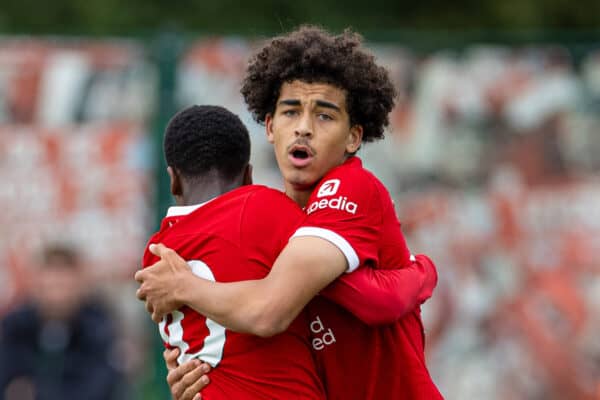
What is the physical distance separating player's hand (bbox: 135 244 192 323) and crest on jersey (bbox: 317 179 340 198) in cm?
52

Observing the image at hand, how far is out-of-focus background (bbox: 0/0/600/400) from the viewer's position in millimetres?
8188

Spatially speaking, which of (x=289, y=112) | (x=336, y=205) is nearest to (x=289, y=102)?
(x=289, y=112)

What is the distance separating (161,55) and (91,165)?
4.33 ft

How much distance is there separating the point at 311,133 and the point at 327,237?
0.46m

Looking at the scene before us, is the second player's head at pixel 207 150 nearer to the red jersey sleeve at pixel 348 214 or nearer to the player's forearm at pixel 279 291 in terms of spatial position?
the red jersey sleeve at pixel 348 214

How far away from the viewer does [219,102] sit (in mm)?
8328

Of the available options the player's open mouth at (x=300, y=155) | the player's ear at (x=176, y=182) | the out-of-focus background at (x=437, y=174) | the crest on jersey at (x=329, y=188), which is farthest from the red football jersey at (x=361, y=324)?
the out-of-focus background at (x=437, y=174)

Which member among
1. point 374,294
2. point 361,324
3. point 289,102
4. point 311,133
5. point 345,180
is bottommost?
point 361,324

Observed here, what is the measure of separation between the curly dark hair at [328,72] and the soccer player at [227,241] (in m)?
0.29

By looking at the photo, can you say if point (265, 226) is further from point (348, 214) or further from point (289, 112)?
point (289, 112)

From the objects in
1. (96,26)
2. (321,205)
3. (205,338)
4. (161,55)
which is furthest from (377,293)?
(96,26)

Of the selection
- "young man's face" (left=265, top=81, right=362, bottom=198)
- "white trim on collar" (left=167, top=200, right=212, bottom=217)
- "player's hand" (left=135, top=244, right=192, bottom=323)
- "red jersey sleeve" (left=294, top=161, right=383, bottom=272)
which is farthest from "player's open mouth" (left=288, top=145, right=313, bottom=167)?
"player's hand" (left=135, top=244, right=192, bottom=323)

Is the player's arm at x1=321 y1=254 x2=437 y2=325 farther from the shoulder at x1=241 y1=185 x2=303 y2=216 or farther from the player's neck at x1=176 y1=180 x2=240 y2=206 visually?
the player's neck at x1=176 y1=180 x2=240 y2=206

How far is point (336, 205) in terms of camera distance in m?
3.62
